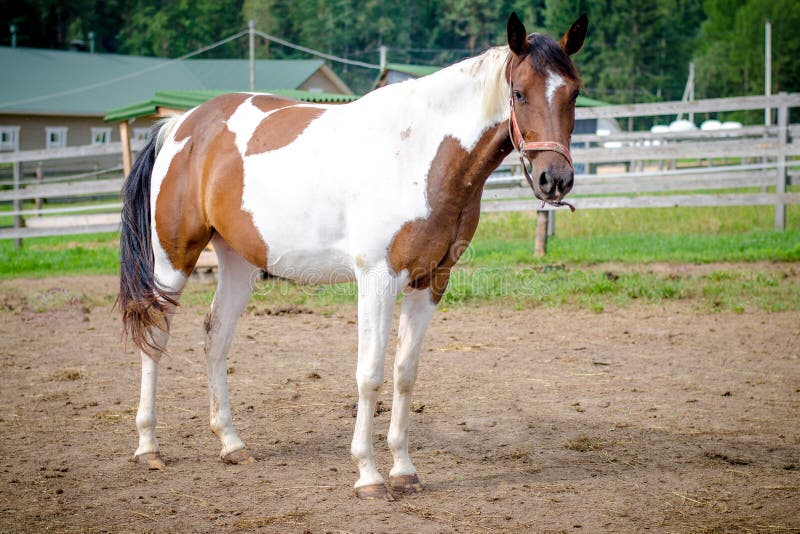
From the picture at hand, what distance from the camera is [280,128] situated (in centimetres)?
418

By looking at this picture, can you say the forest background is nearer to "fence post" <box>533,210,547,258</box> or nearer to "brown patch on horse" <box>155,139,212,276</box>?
"fence post" <box>533,210,547,258</box>

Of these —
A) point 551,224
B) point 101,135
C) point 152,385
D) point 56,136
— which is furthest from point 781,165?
point 101,135

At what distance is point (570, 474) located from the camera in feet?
12.9

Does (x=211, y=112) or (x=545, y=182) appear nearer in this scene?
(x=545, y=182)

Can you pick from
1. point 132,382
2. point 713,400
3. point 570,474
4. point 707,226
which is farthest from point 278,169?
point 707,226

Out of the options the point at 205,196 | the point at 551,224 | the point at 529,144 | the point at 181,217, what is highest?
the point at 529,144

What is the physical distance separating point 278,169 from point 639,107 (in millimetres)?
8386

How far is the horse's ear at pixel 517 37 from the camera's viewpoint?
3.32 metres

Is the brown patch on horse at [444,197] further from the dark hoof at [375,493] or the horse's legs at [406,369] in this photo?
the dark hoof at [375,493]

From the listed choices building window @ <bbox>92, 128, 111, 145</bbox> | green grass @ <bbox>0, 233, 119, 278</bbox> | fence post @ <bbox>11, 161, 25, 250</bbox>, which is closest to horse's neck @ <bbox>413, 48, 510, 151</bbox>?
green grass @ <bbox>0, 233, 119, 278</bbox>

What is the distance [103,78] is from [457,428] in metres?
37.9

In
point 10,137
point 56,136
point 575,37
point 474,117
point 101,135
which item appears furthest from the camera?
point 101,135

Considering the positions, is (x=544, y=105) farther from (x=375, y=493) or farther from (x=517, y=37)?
(x=375, y=493)

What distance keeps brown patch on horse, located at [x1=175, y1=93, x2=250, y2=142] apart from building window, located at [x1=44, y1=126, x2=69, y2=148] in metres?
34.2
